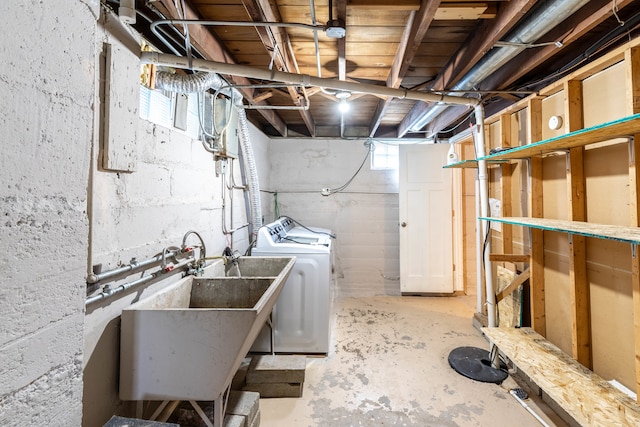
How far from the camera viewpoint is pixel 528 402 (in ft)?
6.44

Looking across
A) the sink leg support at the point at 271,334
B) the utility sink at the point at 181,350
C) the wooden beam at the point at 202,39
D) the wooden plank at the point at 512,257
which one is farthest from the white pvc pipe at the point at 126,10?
the wooden plank at the point at 512,257

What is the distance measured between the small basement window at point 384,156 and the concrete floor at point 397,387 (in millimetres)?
2167

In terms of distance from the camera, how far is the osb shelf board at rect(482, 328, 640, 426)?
4.48 ft

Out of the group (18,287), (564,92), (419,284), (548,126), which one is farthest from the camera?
(419,284)

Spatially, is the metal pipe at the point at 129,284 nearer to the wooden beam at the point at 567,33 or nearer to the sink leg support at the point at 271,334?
the sink leg support at the point at 271,334

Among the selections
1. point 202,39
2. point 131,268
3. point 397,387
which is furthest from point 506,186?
point 131,268

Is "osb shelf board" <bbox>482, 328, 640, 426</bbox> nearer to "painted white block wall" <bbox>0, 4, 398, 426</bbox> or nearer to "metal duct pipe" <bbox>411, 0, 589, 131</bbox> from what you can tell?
"metal duct pipe" <bbox>411, 0, 589, 131</bbox>

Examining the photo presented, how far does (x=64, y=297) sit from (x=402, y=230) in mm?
3624

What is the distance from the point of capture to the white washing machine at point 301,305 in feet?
8.34

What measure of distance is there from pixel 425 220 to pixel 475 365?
75.5 inches

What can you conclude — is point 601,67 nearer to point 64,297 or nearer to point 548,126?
point 548,126

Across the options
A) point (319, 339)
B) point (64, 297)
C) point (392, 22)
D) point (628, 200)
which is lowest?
A: point (319, 339)

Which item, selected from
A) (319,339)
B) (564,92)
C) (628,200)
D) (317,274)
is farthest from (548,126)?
(319,339)

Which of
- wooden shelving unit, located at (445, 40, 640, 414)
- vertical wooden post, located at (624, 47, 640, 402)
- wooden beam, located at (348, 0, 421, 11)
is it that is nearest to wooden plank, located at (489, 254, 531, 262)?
wooden shelving unit, located at (445, 40, 640, 414)
